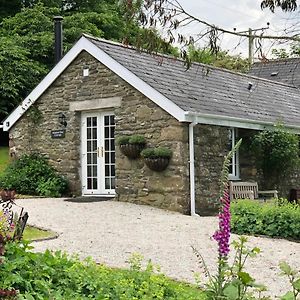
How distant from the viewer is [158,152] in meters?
14.4

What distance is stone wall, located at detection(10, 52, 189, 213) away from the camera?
1448cm

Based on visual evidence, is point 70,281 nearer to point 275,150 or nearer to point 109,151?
point 109,151

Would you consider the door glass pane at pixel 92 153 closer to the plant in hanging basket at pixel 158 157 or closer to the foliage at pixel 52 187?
the foliage at pixel 52 187

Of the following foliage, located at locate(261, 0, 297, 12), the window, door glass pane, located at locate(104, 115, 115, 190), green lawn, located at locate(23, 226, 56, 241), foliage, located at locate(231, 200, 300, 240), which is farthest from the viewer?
the window

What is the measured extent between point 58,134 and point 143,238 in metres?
7.45

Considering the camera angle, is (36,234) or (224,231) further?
(36,234)

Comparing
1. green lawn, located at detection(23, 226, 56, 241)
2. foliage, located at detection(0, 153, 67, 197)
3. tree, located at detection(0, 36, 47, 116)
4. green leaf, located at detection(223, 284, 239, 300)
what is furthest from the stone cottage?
green leaf, located at detection(223, 284, 239, 300)

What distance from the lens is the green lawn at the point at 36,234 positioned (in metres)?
10.1

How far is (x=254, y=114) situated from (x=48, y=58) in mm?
16352

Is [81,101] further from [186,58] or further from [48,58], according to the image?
[48,58]

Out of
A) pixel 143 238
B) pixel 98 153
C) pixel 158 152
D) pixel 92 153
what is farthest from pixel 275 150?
pixel 143 238

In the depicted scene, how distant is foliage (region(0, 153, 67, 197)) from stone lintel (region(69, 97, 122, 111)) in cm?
186

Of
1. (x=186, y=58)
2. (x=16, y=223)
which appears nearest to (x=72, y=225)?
(x=16, y=223)

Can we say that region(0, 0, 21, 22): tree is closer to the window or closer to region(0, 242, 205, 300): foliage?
the window
